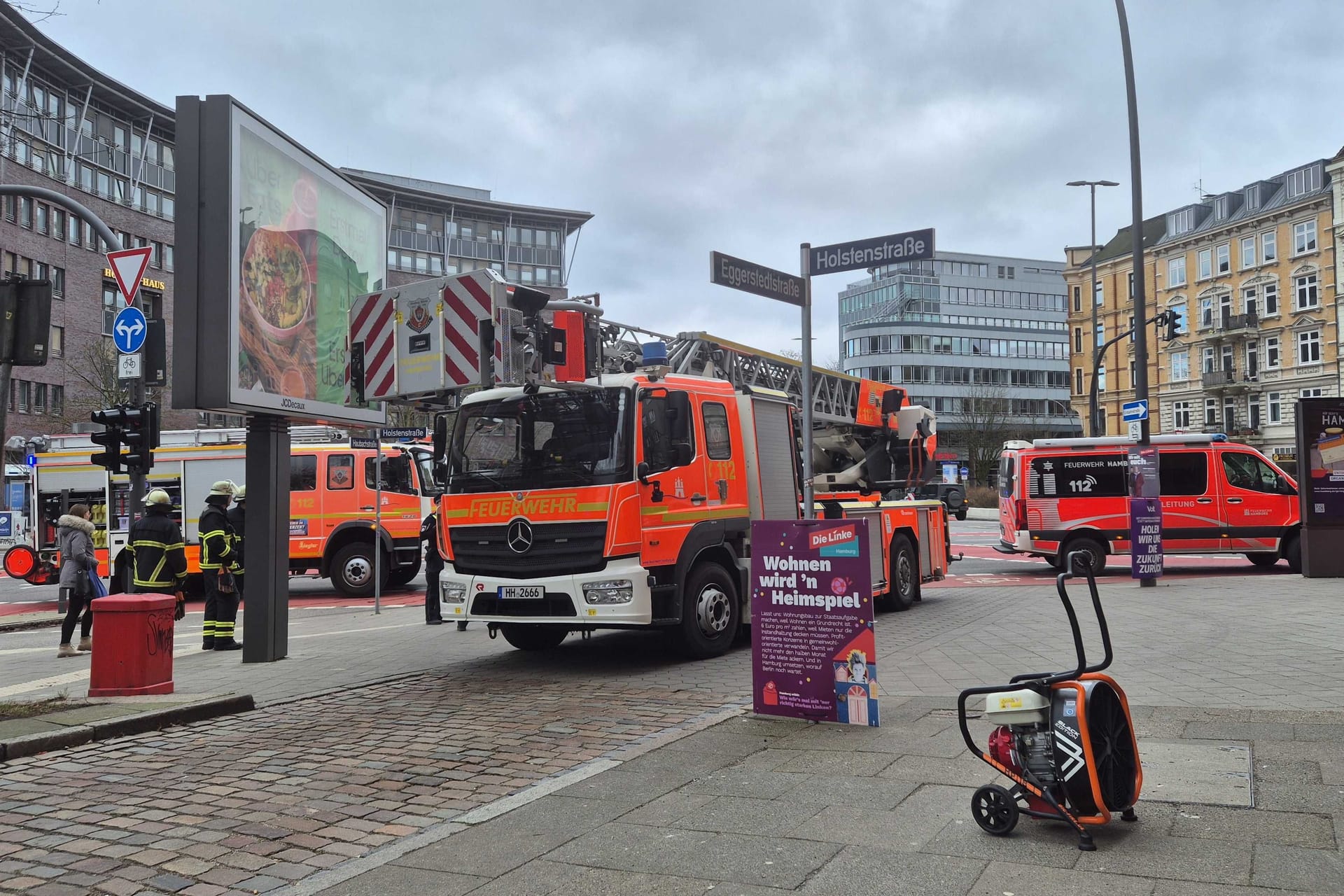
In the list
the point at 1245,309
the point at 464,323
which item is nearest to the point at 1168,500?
the point at 464,323

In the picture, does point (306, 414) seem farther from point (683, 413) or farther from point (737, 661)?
point (737, 661)

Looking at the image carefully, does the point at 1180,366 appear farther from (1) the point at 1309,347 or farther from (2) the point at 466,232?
(2) the point at 466,232

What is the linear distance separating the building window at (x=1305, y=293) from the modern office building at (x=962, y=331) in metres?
32.3

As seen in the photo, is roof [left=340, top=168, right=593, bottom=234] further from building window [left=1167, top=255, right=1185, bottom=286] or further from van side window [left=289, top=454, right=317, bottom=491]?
van side window [left=289, top=454, right=317, bottom=491]

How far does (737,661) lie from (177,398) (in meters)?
5.29


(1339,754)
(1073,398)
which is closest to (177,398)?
(1339,754)

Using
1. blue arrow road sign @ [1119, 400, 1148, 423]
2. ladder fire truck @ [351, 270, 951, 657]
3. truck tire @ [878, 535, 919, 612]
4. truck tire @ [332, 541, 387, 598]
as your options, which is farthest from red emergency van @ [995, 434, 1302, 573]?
truck tire @ [332, 541, 387, 598]

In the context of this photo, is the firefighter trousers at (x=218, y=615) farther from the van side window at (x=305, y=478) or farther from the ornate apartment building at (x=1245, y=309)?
the ornate apartment building at (x=1245, y=309)

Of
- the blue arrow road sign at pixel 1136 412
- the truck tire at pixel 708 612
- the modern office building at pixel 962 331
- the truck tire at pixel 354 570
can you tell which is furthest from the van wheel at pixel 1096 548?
the modern office building at pixel 962 331

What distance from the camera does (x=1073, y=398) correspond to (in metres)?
76.1

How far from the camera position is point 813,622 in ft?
22.9

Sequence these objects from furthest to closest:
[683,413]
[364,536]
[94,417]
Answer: [364,536] → [94,417] → [683,413]

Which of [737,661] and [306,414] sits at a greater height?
[306,414]

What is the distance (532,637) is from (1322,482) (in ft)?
40.1
